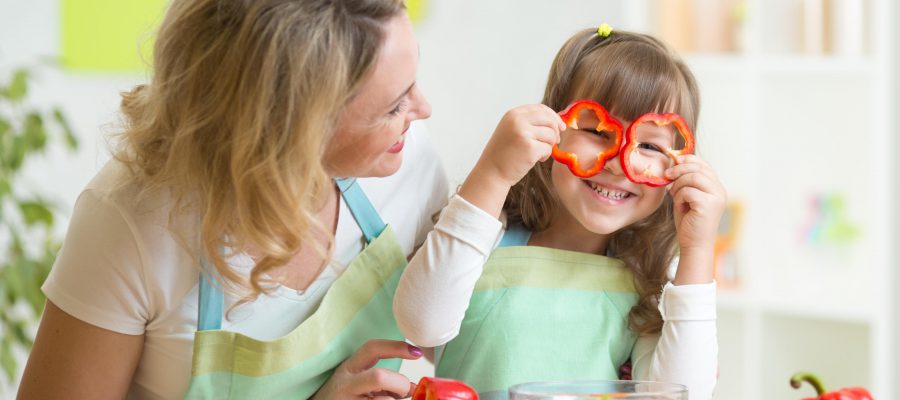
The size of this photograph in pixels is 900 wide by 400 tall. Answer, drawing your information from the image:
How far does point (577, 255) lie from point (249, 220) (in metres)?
0.46

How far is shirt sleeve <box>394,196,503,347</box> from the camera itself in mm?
1262

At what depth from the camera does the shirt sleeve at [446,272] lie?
1.26 metres

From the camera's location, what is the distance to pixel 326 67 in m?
1.17

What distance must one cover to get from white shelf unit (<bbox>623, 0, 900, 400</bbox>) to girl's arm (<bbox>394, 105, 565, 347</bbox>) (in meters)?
2.05

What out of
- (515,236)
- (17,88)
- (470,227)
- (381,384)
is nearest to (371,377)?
(381,384)

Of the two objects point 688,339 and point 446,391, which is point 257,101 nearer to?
point 446,391

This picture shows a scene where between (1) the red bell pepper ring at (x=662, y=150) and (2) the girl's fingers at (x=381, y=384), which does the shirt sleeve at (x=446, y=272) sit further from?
(1) the red bell pepper ring at (x=662, y=150)

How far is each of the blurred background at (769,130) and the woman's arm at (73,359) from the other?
186cm

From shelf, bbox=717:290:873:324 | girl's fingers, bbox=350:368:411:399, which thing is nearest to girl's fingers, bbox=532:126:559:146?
girl's fingers, bbox=350:368:411:399

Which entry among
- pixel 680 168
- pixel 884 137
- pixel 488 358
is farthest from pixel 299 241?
pixel 884 137

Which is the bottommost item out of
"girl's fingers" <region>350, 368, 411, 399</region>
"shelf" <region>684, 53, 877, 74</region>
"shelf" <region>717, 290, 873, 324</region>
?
"shelf" <region>717, 290, 873, 324</region>

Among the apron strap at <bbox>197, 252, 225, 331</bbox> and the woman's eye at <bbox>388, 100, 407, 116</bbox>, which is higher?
the woman's eye at <bbox>388, 100, 407, 116</bbox>

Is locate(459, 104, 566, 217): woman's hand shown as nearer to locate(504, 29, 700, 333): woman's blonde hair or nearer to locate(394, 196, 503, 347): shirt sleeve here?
locate(394, 196, 503, 347): shirt sleeve

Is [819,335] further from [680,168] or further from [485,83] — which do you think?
[680,168]
